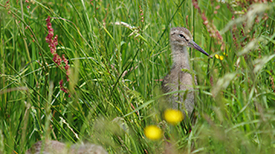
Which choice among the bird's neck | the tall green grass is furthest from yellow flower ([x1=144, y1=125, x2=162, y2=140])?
the bird's neck

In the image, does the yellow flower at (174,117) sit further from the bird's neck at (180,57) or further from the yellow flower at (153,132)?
the bird's neck at (180,57)

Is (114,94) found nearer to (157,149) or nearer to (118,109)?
(118,109)

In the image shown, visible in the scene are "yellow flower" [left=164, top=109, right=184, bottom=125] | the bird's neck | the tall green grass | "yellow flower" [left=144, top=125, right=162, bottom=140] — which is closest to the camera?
the tall green grass

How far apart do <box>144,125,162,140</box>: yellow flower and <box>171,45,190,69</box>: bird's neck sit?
1.18 meters

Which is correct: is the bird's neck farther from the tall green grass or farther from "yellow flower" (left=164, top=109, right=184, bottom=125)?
"yellow flower" (left=164, top=109, right=184, bottom=125)

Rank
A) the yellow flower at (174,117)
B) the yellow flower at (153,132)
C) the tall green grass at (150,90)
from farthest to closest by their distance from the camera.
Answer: the yellow flower at (174,117), the yellow flower at (153,132), the tall green grass at (150,90)

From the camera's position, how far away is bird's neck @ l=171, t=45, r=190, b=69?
338cm

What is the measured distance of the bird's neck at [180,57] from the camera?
3377mm

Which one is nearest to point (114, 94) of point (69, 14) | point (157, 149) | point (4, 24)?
point (157, 149)

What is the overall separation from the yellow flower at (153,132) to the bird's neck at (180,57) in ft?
3.86

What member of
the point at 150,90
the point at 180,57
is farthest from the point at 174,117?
the point at 180,57

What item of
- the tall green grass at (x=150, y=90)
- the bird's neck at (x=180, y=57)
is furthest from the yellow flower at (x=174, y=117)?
the bird's neck at (x=180, y=57)

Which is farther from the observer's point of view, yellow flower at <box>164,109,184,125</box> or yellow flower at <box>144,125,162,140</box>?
yellow flower at <box>164,109,184,125</box>

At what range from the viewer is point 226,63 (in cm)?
205
